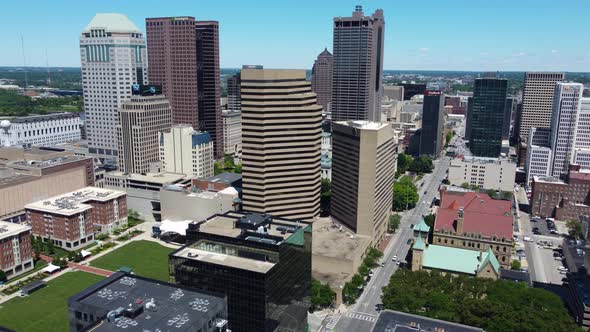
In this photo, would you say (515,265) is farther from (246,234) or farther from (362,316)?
(246,234)

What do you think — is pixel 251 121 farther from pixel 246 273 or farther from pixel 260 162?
pixel 246 273

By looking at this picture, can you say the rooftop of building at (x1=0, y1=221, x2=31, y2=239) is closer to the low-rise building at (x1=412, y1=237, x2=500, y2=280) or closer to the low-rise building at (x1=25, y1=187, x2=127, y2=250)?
the low-rise building at (x1=25, y1=187, x2=127, y2=250)

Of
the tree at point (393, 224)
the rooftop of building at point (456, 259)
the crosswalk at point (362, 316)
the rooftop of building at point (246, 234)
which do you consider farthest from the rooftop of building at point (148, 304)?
the tree at point (393, 224)

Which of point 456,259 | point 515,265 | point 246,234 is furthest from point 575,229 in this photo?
point 246,234

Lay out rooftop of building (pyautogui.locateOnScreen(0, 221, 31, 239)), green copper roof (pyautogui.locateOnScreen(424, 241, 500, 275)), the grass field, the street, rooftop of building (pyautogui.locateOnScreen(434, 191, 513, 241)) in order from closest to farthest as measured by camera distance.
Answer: the grass field
the street
green copper roof (pyautogui.locateOnScreen(424, 241, 500, 275))
rooftop of building (pyautogui.locateOnScreen(0, 221, 31, 239))
rooftop of building (pyautogui.locateOnScreen(434, 191, 513, 241))

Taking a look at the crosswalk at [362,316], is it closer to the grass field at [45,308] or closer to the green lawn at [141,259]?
the green lawn at [141,259]

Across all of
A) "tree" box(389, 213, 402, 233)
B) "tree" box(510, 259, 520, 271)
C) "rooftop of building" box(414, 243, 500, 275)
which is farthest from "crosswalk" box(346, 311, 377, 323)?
"tree" box(389, 213, 402, 233)
